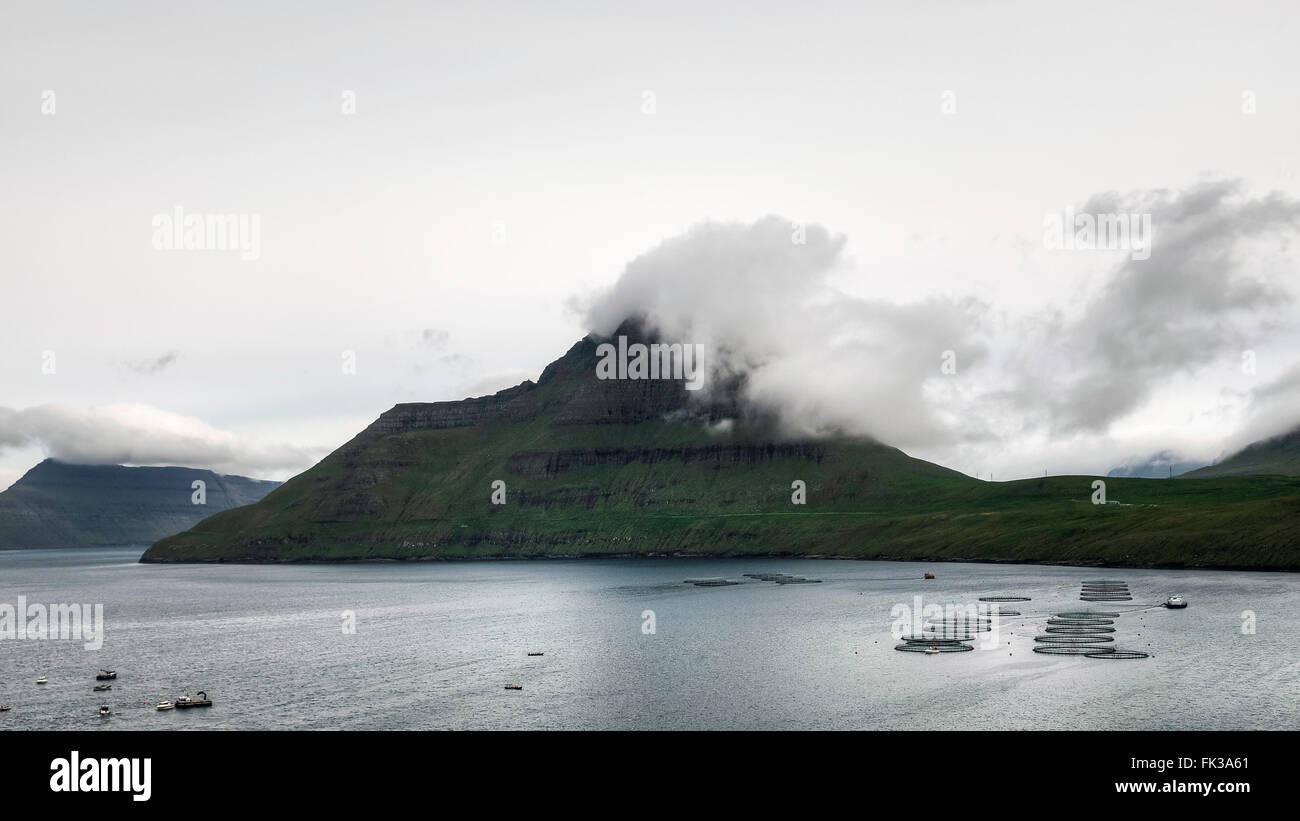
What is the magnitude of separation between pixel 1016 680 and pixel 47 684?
136 m

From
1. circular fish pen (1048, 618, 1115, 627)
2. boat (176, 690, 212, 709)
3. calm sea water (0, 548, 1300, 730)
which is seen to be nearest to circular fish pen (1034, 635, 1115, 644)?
calm sea water (0, 548, 1300, 730)

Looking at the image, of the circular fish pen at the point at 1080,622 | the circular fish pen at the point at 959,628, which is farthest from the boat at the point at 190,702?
the circular fish pen at the point at 1080,622

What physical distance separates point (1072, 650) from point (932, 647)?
20.7m

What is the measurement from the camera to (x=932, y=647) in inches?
6353

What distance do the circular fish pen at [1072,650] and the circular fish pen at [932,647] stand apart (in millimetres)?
11001

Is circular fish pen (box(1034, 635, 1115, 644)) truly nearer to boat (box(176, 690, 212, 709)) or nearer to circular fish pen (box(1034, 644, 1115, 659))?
circular fish pen (box(1034, 644, 1115, 659))

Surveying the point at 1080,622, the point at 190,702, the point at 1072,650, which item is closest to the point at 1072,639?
the point at 1072,650

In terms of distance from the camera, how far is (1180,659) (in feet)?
478

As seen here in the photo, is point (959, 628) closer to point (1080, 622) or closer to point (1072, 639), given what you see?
point (1080, 622)

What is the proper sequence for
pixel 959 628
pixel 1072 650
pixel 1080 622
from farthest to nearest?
1. pixel 959 628
2. pixel 1080 622
3. pixel 1072 650

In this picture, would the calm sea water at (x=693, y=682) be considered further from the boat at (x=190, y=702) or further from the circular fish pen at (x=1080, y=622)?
the circular fish pen at (x=1080, y=622)

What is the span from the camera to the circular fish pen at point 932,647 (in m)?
160
